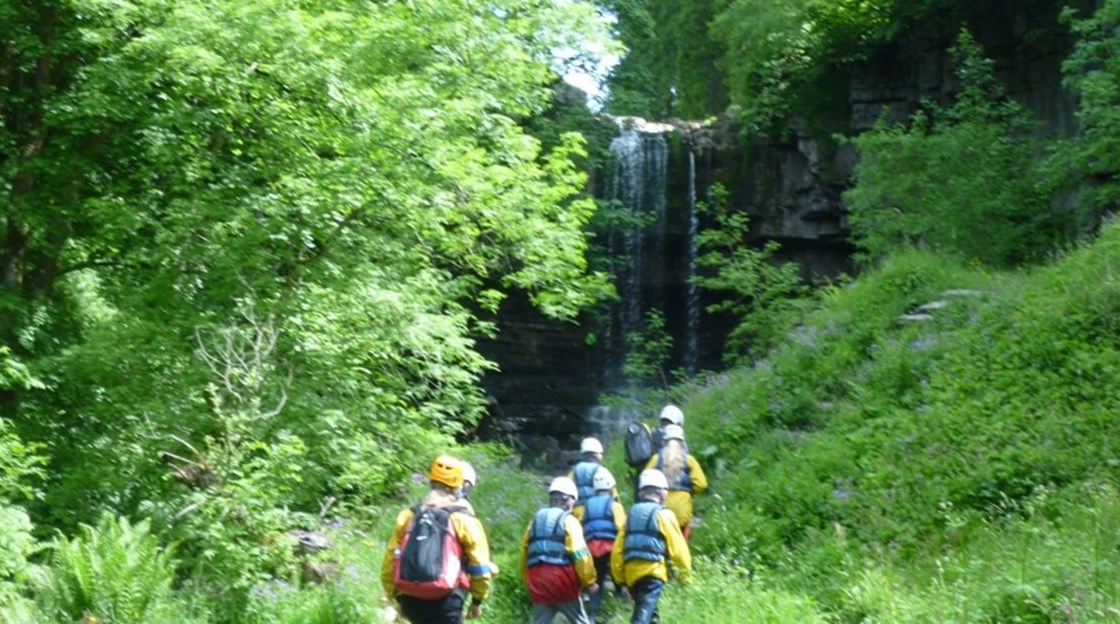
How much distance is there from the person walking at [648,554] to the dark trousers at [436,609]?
1.62 meters

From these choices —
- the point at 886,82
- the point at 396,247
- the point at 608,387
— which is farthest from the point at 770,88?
the point at 396,247

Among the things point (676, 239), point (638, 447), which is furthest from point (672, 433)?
point (676, 239)

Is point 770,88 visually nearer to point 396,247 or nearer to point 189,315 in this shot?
point 396,247

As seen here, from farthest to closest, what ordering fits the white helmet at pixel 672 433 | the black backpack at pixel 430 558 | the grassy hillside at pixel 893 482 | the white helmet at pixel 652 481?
the white helmet at pixel 672 433 → the white helmet at pixel 652 481 → the grassy hillside at pixel 893 482 → the black backpack at pixel 430 558

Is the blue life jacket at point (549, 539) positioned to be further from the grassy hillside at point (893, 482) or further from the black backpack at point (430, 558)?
the black backpack at point (430, 558)

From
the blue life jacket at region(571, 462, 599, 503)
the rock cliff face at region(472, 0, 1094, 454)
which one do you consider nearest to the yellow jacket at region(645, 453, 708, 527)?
the blue life jacket at region(571, 462, 599, 503)

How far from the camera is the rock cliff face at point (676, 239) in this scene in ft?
85.0

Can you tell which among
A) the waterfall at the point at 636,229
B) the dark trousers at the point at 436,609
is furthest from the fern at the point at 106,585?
the waterfall at the point at 636,229

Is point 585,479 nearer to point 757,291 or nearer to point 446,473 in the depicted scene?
point 446,473

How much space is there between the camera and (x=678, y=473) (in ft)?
35.1

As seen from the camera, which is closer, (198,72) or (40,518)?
(198,72)

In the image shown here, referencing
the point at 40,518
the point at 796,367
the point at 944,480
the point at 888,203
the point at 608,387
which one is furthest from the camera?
the point at 608,387

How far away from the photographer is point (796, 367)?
14227mm

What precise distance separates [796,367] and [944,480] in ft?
13.7
